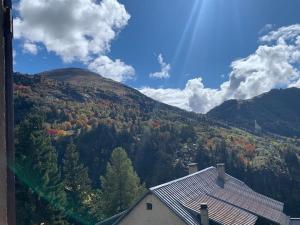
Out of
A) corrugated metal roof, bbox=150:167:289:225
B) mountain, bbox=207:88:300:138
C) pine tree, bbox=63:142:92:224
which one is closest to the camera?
corrugated metal roof, bbox=150:167:289:225

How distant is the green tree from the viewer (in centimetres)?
2934

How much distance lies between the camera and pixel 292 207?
52.2 m

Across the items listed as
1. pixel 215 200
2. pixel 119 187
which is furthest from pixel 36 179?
pixel 215 200

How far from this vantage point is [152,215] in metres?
23.5

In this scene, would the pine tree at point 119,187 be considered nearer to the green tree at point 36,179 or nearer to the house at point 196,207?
the house at point 196,207

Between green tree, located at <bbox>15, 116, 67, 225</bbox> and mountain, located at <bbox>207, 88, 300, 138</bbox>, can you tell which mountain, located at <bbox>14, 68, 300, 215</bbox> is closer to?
green tree, located at <bbox>15, 116, 67, 225</bbox>

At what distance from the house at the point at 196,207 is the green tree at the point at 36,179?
14.4 feet

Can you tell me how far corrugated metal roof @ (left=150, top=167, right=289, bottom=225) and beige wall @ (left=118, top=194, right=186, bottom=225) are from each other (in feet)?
1.17

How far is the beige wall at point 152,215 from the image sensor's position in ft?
75.4

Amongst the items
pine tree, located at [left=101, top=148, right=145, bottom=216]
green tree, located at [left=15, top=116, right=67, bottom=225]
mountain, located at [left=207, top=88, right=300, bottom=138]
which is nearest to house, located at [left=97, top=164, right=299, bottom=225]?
green tree, located at [left=15, top=116, right=67, bottom=225]

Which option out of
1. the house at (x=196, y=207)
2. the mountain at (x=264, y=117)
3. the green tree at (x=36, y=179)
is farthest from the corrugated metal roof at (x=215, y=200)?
the mountain at (x=264, y=117)

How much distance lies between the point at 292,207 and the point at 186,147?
21337 mm

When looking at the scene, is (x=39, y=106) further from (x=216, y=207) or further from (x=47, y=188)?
(x=216, y=207)

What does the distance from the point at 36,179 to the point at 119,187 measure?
11.1 metres
